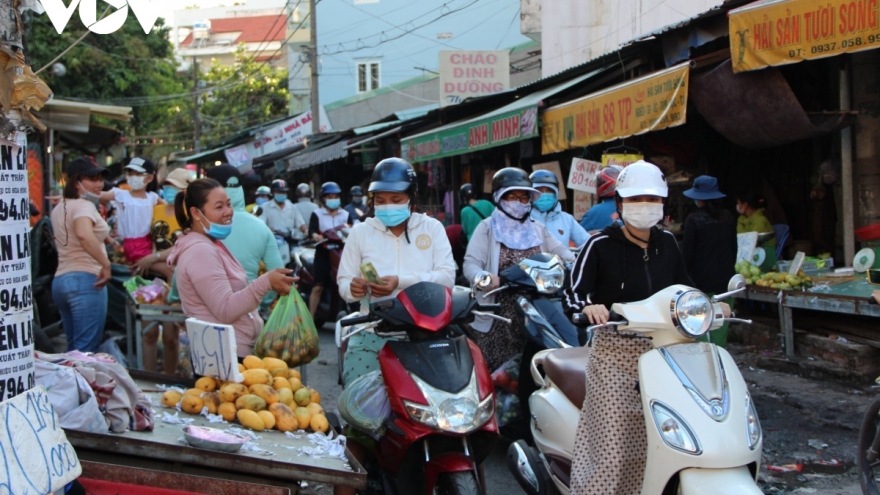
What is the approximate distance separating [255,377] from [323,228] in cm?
769

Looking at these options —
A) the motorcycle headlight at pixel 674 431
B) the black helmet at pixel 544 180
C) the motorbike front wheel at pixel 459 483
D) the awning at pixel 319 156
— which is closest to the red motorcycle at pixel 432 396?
the motorbike front wheel at pixel 459 483

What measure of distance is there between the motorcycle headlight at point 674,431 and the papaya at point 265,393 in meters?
2.14

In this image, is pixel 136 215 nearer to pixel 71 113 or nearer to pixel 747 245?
pixel 71 113

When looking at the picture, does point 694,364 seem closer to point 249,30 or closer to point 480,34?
point 480,34

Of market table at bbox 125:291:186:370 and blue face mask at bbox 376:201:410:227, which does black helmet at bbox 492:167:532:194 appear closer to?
blue face mask at bbox 376:201:410:227

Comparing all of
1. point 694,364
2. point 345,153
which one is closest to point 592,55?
point 345,153

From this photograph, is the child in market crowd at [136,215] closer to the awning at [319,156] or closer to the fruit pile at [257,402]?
the fruit pile at [257,402]

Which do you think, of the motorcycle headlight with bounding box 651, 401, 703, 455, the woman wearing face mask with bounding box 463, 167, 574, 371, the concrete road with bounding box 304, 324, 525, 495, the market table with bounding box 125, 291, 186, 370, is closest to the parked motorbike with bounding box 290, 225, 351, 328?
the concrete road with bounding box 304, 324, 525, 495

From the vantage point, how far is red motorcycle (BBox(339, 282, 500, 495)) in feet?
13.4

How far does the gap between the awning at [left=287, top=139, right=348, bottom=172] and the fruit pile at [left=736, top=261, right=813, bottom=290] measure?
1312 centimetres

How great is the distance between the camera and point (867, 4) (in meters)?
6.51

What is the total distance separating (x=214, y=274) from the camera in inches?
205

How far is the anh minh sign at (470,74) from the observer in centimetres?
1981

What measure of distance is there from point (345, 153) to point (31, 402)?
731 inches
